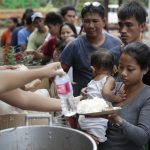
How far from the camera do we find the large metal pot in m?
1.98

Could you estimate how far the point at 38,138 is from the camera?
80.5 inches

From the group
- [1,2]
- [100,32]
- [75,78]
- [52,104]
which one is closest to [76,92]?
[75,78]

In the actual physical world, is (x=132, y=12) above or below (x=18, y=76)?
above

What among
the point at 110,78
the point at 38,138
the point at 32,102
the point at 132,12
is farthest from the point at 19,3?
the point at 38,138

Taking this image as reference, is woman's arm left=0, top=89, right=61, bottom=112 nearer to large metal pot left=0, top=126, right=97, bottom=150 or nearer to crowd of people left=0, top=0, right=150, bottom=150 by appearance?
crowd of people left=0, top=0, right=150, bottom=150

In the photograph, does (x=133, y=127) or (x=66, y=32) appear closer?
(x=133, y=127)

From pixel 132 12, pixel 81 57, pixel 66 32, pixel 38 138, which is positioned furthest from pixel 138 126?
pixel 66 32

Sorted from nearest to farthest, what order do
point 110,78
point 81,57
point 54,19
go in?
1. point 110,78
2. point 81,57
3. point 54,19

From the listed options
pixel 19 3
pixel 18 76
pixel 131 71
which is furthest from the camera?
pixel 19 3

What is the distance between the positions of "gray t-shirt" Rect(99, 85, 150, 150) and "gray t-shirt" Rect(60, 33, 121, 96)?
3.93 feet

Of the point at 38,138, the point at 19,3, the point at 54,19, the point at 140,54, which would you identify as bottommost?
the point at 38,138

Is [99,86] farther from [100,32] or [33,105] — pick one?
[100,32]

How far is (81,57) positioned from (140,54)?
1271 millimetres

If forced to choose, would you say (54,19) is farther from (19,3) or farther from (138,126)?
(19,3)
